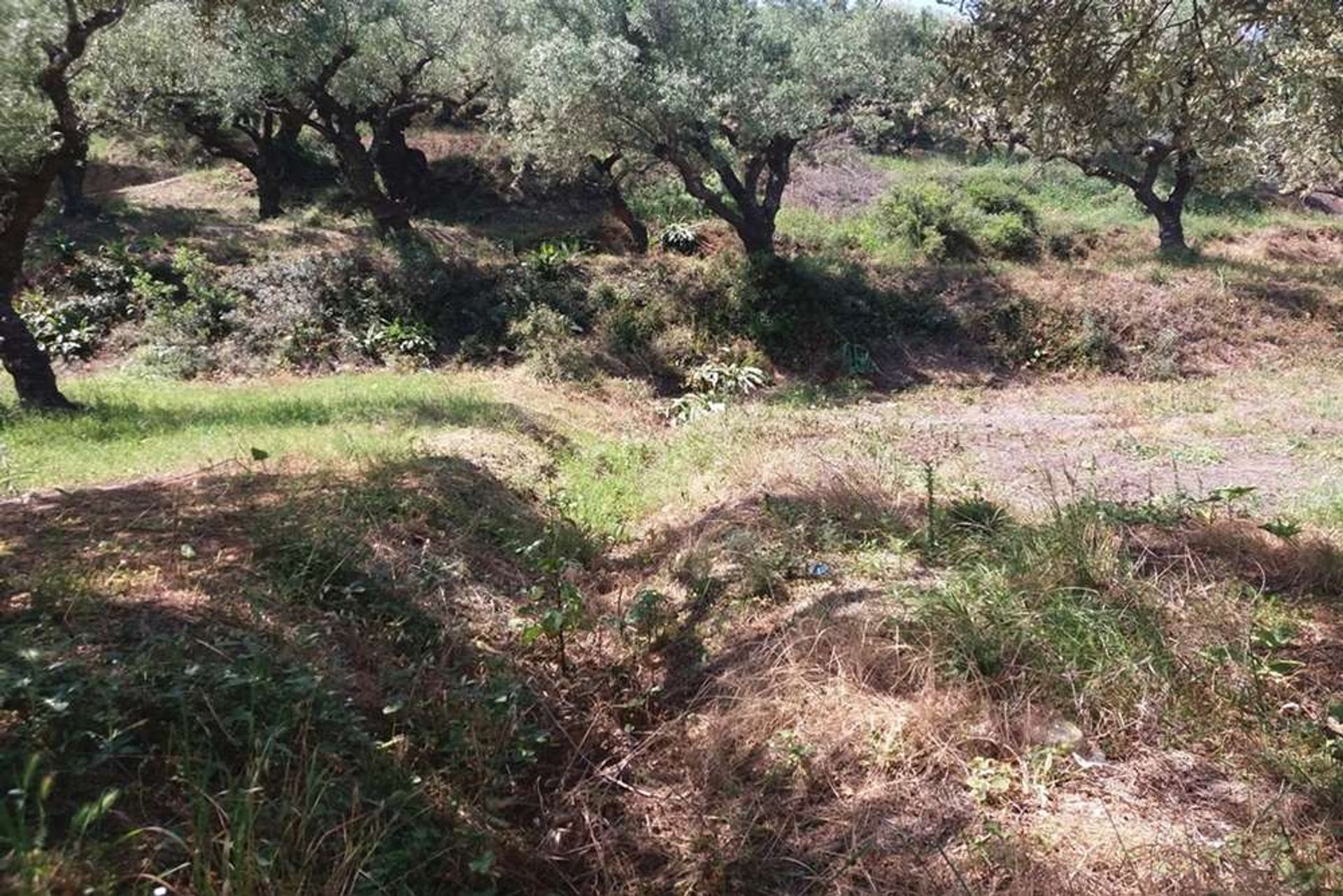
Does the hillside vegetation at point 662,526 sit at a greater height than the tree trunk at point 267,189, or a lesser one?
lesser

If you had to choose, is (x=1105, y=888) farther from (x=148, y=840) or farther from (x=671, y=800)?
(x=148, y=840)

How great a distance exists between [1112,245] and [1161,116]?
16160 mm

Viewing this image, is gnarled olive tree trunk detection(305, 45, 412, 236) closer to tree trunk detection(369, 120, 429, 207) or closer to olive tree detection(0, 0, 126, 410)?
tree trunk detection(369, 120, 429, 207)

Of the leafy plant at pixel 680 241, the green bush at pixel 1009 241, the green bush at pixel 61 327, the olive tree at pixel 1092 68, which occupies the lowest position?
the green bush at pixel 61 327

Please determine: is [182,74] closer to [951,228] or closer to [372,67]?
[372,67]

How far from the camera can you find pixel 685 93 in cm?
1410

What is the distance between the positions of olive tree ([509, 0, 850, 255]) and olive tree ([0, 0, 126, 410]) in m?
7.55

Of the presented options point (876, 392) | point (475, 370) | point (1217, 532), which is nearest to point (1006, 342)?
point (876, 392)

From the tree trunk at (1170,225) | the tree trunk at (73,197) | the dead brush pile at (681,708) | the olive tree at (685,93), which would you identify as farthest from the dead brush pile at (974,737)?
the tree trunk at (73,197)

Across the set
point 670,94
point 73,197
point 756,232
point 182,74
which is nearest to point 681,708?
point 670,94

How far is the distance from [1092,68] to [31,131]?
34.5 ft

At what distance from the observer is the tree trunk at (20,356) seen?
853 cm

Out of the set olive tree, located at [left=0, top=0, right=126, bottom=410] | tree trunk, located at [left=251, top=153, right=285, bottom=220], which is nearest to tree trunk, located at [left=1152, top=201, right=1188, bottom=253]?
olive tree, located at [left=0, top=0, right=126, bottom=410]

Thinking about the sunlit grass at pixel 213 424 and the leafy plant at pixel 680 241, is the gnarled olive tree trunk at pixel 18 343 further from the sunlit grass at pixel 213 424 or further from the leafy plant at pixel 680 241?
the leafy plant at pixel 680 241
